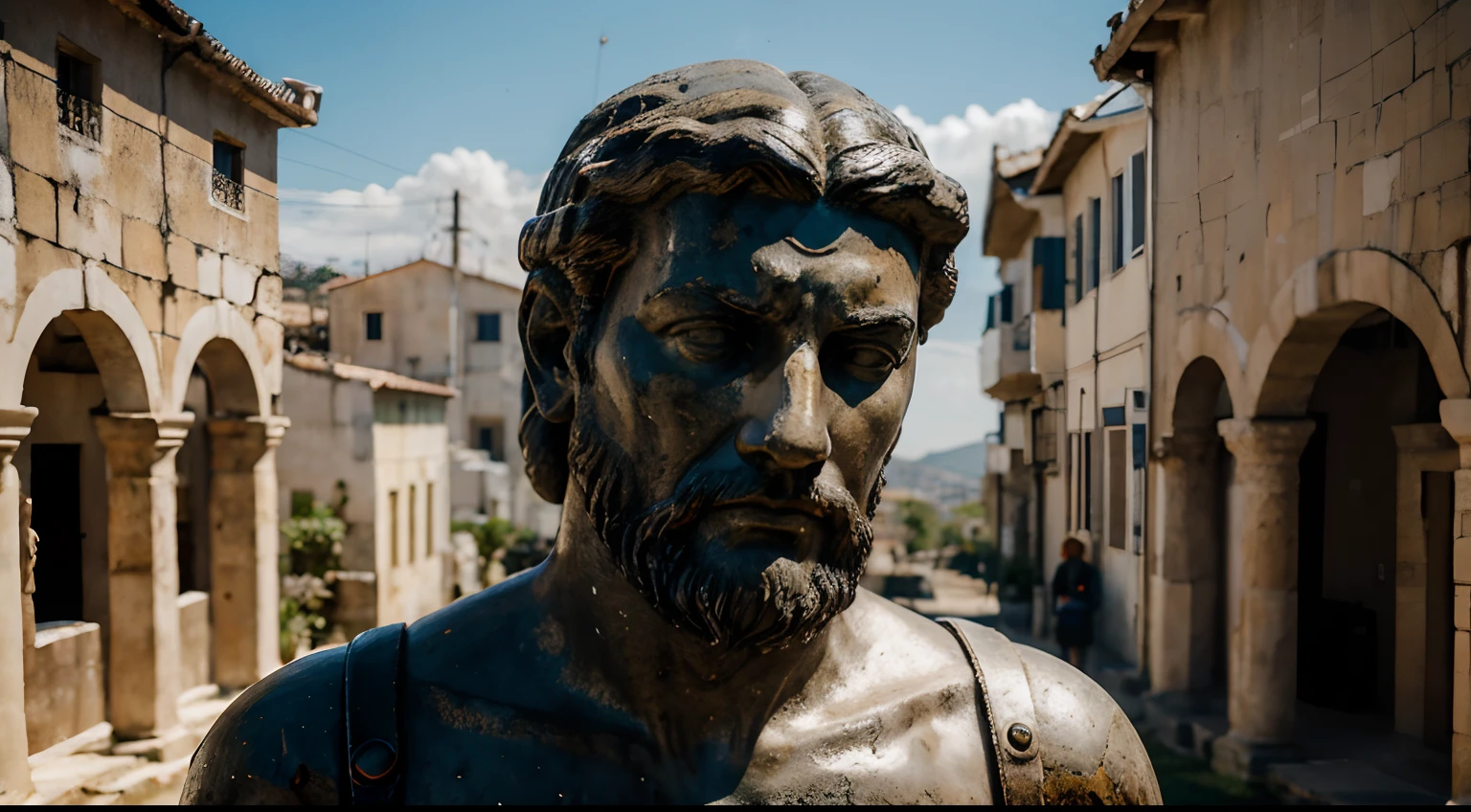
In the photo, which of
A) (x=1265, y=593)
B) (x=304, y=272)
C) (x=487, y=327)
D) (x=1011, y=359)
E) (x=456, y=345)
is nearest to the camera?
(x=304, y=272)

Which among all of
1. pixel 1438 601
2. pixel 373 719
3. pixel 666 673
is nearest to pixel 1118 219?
pixel 1438 601

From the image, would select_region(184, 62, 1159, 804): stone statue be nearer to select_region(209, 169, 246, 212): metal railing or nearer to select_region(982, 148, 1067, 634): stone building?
select_region(209, 169, 246, 212): metal railing

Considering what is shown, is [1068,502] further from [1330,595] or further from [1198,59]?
[1198,59]

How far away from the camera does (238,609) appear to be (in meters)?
11.0

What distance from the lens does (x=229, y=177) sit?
585 cm

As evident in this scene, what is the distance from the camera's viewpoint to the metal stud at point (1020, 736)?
6.42 ft

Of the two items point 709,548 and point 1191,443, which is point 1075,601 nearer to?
point 1191,443

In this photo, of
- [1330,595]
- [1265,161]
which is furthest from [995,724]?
[1330,595]

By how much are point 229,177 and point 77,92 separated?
129 cm

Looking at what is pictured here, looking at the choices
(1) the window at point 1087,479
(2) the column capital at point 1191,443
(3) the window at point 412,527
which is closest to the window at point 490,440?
(3) the window at point 412,527

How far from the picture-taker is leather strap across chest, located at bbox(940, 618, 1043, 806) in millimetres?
1931

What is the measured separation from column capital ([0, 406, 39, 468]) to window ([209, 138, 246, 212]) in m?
1.52

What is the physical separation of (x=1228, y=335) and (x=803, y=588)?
7453 millimetres

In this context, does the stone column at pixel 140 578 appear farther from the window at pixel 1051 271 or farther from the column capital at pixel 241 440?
the window at pixel 1051 271
